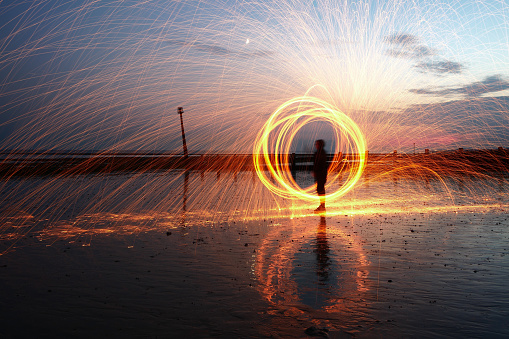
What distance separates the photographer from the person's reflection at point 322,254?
745 cm

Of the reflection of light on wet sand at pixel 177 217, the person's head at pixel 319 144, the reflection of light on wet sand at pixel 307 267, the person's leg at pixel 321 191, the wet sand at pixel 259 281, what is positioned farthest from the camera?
the person's head at pixel 319 144

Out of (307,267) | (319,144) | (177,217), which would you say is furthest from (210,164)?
(307,267)

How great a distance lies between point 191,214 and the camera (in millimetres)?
15148

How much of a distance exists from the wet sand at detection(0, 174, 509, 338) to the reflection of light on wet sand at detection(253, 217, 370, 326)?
3cm

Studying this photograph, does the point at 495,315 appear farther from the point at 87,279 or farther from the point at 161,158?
the point at 161,158

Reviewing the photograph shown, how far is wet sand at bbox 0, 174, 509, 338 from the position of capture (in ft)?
17.5

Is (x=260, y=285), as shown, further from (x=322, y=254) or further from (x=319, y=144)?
(x=319, y=144)

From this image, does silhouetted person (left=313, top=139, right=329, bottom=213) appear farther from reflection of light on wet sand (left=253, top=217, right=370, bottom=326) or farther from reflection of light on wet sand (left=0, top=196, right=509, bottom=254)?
reflection of light on wet sand (left=253, top=217, right=370, bottom=326)

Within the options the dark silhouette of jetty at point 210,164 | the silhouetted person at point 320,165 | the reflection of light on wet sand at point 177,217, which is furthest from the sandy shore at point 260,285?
the dark silhouette of jetty at point 210,164

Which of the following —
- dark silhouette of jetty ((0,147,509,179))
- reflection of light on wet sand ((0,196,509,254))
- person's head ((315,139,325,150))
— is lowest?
reflection of light on wet sand ((0,196,509,254))

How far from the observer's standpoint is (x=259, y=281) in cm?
717

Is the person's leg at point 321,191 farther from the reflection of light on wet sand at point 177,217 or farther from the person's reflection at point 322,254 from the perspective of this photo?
the person's reflection at point 322,254

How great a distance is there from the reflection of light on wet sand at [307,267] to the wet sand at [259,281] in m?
0.03

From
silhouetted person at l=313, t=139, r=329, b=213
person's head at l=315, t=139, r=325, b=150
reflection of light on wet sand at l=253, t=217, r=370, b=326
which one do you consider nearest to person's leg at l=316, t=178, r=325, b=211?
silhouetted person at l=313, t=139, r=329, b=213
